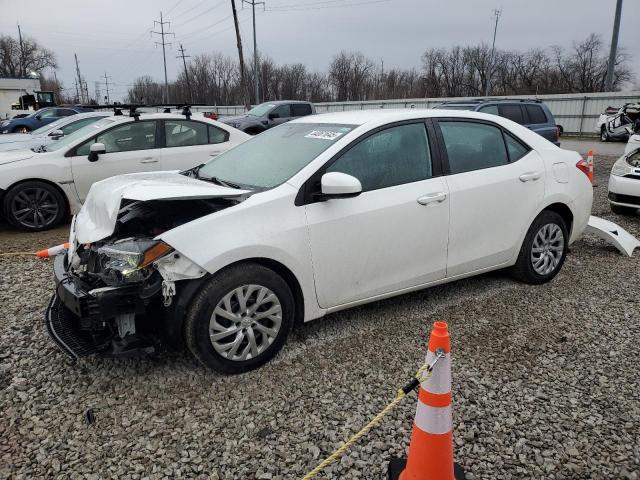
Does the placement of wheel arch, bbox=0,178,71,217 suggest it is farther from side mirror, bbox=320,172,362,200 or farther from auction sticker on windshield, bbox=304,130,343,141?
side mirror, bbox=320,172,362,200

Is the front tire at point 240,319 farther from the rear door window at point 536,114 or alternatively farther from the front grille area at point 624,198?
the rear door window at point 536,114

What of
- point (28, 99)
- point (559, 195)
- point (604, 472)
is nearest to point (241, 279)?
point (604, 472)

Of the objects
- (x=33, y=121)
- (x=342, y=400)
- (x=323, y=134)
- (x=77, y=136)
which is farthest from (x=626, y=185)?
(x=33, y=121)

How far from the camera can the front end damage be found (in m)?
2.83

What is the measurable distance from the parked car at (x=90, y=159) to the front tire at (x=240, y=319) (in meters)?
4.84

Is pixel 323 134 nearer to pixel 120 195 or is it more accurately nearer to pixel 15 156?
pixel 120 195

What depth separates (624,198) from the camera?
766 cm

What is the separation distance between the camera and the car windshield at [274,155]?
3.54 m

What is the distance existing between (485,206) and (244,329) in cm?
219

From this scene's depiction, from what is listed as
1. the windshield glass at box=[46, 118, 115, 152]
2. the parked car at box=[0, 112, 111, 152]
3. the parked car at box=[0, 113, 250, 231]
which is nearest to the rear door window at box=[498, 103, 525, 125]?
the parked car at box=[0, 113, 250, 231]

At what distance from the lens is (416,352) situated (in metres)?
3.51

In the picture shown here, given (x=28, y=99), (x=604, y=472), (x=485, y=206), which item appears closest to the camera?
(x=604, y=472)

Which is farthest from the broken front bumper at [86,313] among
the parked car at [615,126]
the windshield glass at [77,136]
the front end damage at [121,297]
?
the parked car at [615,126]

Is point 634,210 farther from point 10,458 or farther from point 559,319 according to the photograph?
point 10,458
